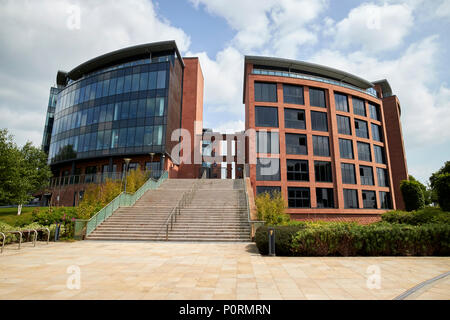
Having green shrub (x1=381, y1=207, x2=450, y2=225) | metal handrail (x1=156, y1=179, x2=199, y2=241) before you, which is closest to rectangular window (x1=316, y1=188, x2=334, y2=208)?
green shrub (x1=381, y1=207, x2=450, y2=225)

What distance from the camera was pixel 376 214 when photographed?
28.8 meters

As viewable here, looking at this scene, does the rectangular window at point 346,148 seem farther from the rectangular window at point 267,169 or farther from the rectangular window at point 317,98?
the rectangular window at point 267,169

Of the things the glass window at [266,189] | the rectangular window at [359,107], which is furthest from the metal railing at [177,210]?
the rectangular window at [359,107]

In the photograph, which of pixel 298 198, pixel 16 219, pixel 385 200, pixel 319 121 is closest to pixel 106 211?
pixel 16 219

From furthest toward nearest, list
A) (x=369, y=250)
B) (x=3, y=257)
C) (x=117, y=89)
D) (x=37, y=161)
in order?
(x=117, y=89) < (x=37, y=161) < (x=369, y=250) < (x=3, y=257)

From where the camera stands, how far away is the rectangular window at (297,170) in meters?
28.0

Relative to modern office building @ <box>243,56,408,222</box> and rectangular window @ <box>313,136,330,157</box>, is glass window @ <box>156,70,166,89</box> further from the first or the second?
rectangular window @ <box>313,136,330,157</box>

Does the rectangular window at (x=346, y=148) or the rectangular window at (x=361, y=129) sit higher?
the rectangular window at (x=361, y=129)

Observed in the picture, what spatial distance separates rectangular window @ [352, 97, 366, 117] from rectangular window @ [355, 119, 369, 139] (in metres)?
1.34

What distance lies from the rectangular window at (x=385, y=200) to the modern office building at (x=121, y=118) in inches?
1064

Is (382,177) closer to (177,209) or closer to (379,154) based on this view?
(379,154)
